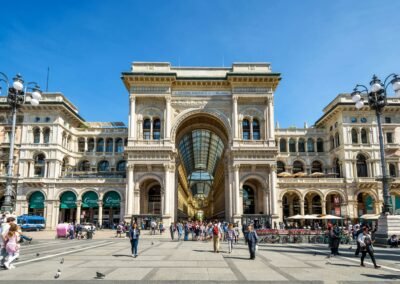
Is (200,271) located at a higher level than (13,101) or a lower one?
lower

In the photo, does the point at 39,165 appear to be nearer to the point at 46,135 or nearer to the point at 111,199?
the point at 46,135

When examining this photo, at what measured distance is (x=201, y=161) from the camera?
93625 millimetres

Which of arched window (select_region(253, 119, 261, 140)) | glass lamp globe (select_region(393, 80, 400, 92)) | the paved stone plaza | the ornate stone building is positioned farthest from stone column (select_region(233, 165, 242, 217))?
the paved stone plaza

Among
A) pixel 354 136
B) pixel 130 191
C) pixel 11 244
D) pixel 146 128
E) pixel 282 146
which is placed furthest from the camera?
pixel 282 146

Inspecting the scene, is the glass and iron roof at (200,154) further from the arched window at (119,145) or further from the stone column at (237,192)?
the stone column at (237,192)

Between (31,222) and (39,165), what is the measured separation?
1002 cm

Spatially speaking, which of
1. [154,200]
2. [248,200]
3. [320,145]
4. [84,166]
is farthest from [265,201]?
[84,166]

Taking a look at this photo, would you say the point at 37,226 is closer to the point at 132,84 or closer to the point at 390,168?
the point at 132,84

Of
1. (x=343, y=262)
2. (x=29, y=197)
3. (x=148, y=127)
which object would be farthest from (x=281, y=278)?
(x=29, y=197)

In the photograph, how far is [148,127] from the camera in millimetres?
50344

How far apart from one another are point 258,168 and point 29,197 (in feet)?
112

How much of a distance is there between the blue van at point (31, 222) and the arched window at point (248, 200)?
95.5 ft

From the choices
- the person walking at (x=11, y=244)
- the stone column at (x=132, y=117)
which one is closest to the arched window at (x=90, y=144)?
the stone column at (x=132, y=117)

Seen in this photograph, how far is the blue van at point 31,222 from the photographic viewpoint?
151 feet
